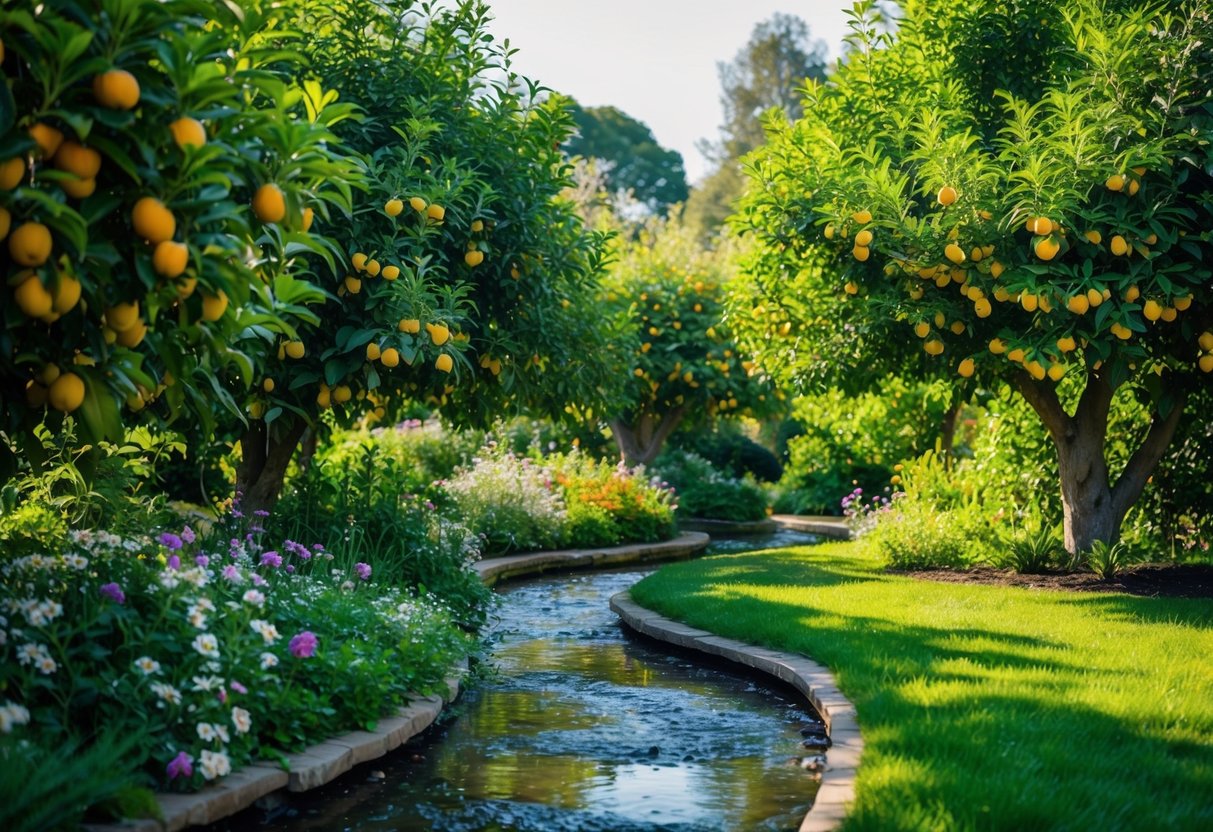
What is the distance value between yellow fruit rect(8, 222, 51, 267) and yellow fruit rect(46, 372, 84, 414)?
1.42 ft

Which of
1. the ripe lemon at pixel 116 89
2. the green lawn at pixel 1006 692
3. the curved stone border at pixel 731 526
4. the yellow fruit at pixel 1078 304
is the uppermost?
the yellow fruit at pixel 1078 304

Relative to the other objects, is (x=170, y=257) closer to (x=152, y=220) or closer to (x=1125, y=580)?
(x=152, y=220)

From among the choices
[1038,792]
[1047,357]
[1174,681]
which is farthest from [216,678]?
[1047,357]

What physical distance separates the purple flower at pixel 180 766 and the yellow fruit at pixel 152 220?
70.2 inches

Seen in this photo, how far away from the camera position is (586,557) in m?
13.4

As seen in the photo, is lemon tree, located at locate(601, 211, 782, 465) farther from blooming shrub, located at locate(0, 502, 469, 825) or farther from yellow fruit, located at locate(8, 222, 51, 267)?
yellow fruit, located at locate(8, 222, 51, 267)

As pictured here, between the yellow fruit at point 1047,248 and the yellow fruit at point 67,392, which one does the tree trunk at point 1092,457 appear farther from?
the yellow fruit at point 67,392

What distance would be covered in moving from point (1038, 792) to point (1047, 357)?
182 inches

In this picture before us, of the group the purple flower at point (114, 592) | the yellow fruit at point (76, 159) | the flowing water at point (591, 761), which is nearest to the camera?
the yellow fruit at point (76, 159)

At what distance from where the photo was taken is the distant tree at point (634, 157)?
2015 inches

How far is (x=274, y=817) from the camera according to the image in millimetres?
4172

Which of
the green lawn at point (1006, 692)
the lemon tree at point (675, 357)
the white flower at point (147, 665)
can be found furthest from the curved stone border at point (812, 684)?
the lemon tree at point (675, 357)

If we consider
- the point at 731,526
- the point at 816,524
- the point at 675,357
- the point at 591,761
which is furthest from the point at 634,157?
the point at 591,761

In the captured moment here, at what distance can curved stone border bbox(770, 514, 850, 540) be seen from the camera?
17.9m
